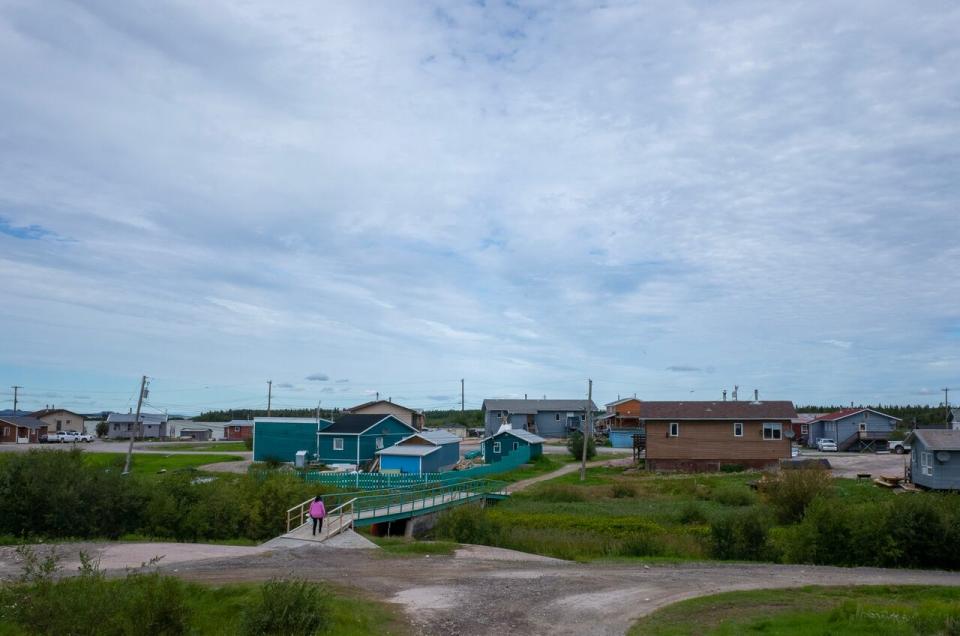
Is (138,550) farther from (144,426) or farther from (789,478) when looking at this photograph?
(144,426)

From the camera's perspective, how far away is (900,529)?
877 inches

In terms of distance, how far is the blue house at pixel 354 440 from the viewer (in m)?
58.7

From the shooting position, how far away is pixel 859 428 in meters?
79.5

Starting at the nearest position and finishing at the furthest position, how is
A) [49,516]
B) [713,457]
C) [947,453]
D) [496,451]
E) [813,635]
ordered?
[813,635]
[49,516]
[947,453]
[713,457]
[496,451]

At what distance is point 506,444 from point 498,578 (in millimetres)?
46329

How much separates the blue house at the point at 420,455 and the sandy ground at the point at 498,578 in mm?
25502

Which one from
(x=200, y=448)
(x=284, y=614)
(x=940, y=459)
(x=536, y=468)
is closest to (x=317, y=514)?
(x=284, y=614)

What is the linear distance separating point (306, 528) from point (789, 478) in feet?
60.2

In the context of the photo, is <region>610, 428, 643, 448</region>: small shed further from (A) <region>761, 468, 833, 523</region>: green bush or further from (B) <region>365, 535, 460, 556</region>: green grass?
(B) <region>365, 535, 460, 556</region>: green grass

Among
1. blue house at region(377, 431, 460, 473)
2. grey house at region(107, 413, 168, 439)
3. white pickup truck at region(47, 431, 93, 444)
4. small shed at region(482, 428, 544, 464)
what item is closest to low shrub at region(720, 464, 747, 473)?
small shed at region(482, 428, 544, 464)

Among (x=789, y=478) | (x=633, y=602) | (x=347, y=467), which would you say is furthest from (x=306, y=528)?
(x=347, y=467)

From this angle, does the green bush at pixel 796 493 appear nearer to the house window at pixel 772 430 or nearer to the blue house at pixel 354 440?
the house window at pixel 772 430

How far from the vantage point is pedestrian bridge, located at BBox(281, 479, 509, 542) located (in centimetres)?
2731

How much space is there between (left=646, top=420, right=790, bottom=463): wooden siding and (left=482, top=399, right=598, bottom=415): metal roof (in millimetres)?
37709
